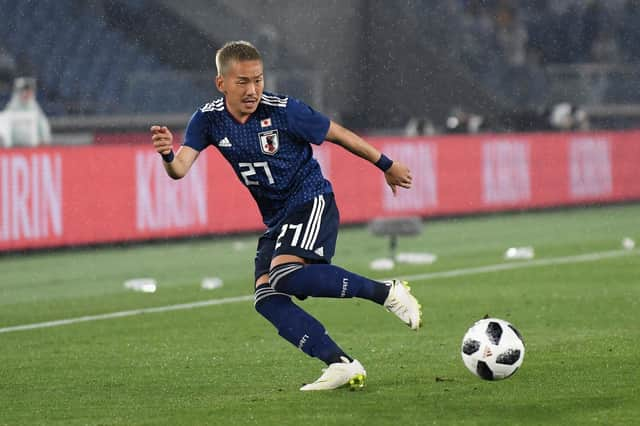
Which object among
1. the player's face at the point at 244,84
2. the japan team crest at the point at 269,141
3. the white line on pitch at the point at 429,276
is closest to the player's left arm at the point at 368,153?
the japan team crest at the point at 269,141

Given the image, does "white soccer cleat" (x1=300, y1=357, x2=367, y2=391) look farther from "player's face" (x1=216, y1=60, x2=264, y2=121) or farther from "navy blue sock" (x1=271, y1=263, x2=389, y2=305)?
"player's face" (x1=216, y1=60, x2=264, y2=121)

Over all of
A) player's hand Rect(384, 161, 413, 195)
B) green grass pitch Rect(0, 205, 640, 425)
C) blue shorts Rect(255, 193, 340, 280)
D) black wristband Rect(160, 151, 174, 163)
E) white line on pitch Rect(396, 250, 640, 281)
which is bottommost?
green grass pitch Rect(0, 205, 640, 425)

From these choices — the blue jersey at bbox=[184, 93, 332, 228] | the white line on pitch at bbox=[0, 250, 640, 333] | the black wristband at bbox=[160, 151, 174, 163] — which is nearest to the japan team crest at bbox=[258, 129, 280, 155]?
the blue jersey at bbox=[184, 93, 332, 228]

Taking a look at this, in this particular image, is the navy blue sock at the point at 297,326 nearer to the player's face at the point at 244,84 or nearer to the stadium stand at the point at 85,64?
the player's face at the point at 244,84

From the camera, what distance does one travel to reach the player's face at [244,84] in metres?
6.89

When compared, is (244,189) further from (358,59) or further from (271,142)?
(271,142)

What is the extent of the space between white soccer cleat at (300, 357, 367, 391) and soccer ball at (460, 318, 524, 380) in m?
0.52

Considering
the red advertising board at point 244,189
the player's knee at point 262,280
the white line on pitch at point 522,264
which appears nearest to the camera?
the player's knee at point 262,280

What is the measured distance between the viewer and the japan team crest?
7.04 m

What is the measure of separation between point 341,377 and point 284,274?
1.82 feet

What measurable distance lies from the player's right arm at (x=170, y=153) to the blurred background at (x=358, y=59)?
36.6ft

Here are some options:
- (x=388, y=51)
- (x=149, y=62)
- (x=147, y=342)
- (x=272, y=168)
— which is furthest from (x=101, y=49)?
(x=272, y=168)

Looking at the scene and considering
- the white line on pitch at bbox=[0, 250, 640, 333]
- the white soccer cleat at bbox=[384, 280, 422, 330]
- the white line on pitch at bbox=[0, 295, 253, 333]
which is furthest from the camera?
the white line on pitch at bbox=[0, 250, 640, 333]

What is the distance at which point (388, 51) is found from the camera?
23.9 metres
